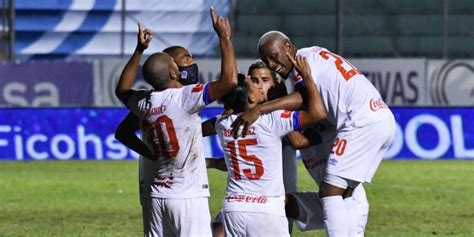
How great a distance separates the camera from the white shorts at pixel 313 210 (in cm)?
1040

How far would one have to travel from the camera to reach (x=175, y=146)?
904cm

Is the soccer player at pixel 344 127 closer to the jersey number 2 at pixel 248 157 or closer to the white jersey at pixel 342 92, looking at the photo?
the white jersey at pixel 342 92

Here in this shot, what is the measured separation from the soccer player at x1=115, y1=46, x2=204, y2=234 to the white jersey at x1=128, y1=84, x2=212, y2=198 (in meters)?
0.19

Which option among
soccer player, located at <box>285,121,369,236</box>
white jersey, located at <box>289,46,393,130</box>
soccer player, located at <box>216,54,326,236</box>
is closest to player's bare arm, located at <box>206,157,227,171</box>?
soccer player, located at <box>285,121,369,236</box>

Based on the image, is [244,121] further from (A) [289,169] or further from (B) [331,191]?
(A) [289,169]

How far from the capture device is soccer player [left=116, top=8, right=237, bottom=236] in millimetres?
8836

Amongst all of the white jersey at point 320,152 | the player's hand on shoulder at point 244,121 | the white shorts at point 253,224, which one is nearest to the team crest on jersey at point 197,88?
the player's hand on shoulder at point 244,121

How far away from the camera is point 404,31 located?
31109mm

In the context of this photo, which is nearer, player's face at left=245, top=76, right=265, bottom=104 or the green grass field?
player's face at left=245, top=76, right=265, bottom=104

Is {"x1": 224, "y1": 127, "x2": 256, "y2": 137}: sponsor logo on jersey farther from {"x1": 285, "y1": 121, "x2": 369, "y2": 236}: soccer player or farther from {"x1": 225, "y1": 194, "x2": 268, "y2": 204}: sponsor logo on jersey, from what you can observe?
{"x1": 285, "y1": 121, "x2": 369, "y2": 236}: soccer player

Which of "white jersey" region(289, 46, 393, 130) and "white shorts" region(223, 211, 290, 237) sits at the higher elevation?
"white jersey" region(289, 46, 393, 130)

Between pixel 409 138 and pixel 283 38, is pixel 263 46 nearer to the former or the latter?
pixel 283 38

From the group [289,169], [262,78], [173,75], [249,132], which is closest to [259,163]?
[249,132]

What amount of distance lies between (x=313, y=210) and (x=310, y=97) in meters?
1.42
